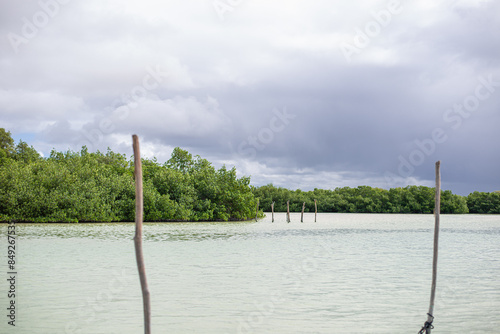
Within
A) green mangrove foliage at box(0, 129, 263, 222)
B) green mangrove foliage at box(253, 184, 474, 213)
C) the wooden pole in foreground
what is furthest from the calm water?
green mangrove foliage at box(253, 184, 474, 213)

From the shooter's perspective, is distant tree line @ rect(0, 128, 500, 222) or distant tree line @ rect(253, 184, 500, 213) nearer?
distant tree line @ rect(0, 128, 500, 222)

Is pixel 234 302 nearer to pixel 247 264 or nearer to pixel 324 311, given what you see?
pixel 324 311

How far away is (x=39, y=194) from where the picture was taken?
40125 mm

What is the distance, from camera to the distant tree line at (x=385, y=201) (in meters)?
97.6

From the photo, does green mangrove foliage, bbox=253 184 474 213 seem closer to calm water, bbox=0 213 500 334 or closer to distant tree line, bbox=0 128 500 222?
distant tree line, bbox=0 128 500 222

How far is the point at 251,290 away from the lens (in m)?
12.7

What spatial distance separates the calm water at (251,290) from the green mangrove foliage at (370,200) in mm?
74877

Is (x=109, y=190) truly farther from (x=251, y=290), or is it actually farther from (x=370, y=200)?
(x=370, y=200)

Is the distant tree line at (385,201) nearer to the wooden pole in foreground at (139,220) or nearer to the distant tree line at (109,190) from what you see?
the distant tree line at (109,190)

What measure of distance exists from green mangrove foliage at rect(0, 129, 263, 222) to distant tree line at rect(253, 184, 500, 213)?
144 feet

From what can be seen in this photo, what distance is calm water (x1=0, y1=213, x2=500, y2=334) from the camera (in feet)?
30.0

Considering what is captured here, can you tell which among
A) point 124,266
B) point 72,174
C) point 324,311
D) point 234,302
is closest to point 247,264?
point 124,266

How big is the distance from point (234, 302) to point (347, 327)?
304 centimetres

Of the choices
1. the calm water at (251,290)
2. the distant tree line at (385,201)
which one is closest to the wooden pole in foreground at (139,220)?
the calm water at (251,290)
